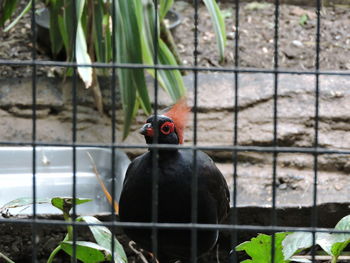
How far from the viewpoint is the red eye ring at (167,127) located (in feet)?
10.8

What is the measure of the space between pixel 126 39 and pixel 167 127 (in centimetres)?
69

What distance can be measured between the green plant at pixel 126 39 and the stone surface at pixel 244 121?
0.18 m

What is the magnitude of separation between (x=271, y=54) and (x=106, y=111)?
1338 mm

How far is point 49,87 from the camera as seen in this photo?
4.71 m

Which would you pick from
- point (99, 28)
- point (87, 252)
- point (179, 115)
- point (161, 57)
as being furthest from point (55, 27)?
point (87, 252)

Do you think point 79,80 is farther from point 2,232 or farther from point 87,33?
point 2,232

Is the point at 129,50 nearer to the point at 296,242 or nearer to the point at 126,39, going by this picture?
the point at 126,39

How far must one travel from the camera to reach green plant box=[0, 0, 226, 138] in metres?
3.79

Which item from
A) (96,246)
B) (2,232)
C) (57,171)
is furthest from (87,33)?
(96,246)

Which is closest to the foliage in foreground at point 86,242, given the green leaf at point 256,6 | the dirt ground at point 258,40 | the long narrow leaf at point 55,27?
the long narrow leaf at point 55,27

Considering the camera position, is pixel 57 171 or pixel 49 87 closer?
pixel 57 171

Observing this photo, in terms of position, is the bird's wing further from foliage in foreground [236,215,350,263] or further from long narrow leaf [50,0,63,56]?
long narrow leaf [50,0,63,56]

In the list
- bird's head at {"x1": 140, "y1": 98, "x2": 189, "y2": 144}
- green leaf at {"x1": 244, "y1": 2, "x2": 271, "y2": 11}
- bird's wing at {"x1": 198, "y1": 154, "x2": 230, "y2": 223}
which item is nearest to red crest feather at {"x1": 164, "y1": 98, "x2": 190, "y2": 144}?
bird's head at {"x1": 140, "y1": 98, "x2": 189, "y2": 144}

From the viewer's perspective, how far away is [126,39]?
12.6ft
